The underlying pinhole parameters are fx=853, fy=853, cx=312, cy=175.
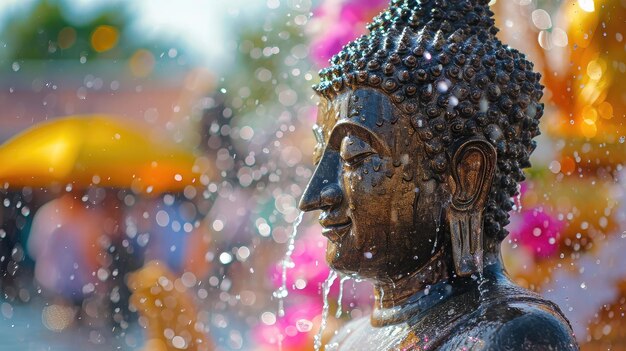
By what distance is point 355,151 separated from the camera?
8.23ft

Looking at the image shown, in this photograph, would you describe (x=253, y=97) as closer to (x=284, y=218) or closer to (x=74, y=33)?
(x=284, y=218)

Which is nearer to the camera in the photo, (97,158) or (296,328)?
(296,328)

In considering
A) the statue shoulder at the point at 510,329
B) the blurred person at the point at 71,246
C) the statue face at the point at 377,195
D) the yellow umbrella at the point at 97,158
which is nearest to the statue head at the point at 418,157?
the statue face at the point at 377,195

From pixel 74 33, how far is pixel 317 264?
1209 centimetres

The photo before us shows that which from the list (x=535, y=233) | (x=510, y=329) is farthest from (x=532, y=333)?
(x=535, y=233)

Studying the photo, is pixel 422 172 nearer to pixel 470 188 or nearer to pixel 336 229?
pixel 470 188

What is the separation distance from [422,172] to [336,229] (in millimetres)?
307

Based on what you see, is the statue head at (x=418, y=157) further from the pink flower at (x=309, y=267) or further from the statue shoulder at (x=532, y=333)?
the pink flower at (x=309, y=267)

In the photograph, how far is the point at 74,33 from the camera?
50.5 ft

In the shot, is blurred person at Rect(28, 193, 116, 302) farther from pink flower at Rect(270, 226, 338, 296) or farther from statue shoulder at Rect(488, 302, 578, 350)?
statue shoulder at Rect(488, 302, 578, 350)

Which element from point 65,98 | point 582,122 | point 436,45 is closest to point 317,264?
point 582,122

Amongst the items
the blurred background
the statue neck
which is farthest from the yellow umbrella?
the statue neck

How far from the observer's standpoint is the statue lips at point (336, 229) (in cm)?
254

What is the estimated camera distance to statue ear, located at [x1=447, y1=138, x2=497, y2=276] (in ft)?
8.23
